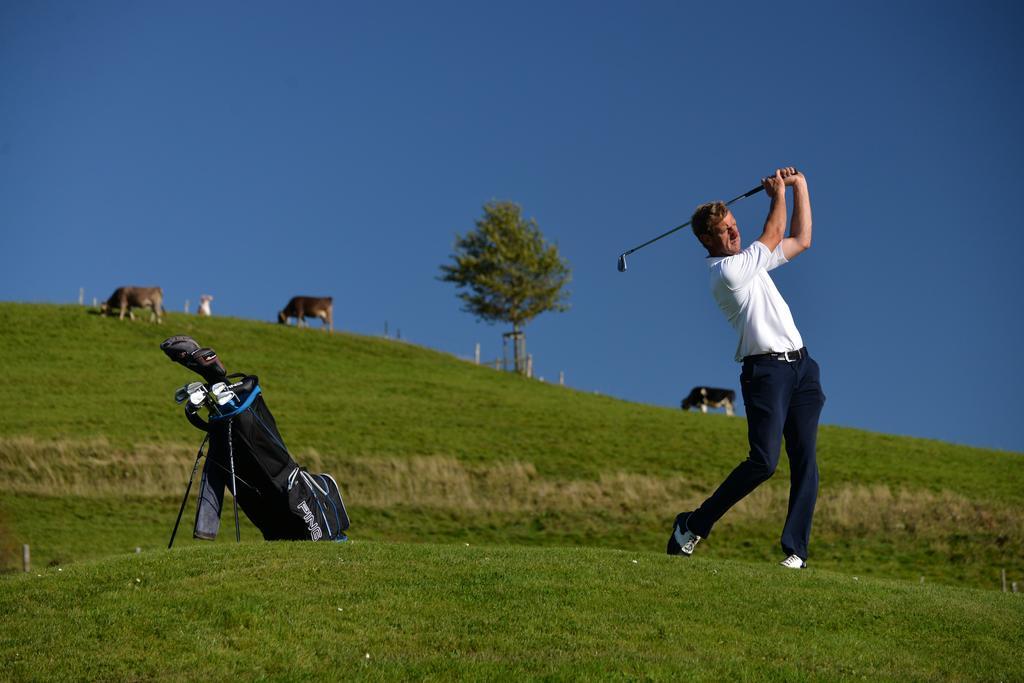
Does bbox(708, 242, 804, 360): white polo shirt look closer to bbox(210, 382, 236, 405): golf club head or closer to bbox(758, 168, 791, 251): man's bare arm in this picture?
bbox(758, 168, 791, 251): man's bare arm

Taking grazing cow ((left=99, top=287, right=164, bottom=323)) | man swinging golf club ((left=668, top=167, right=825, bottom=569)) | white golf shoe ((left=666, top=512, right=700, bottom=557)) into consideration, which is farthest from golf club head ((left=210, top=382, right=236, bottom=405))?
grazing cow ((left=99, top=287, right=164, bottom=323))

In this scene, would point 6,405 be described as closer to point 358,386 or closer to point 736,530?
point 358,386

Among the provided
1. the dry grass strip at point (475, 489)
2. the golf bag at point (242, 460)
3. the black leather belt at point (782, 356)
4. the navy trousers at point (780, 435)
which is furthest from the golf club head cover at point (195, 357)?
the dry grass strip at point (475, 489)

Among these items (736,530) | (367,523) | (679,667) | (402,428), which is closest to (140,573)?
(679,667)

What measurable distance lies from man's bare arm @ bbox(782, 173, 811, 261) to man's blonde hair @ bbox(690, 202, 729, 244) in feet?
2.52

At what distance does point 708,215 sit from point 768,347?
5.09ft

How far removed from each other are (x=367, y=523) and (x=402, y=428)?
1471 cm

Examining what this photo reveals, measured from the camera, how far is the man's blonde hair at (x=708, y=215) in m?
12.9

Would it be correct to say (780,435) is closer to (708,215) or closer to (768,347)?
(768,347)

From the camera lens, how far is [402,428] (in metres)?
54.6

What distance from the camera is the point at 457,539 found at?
3900cm

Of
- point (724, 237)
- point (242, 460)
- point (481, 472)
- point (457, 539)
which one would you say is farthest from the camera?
point (481, 472)

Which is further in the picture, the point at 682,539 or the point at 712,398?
the point at 712,398

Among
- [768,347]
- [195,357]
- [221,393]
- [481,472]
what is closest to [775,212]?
[768,347]
